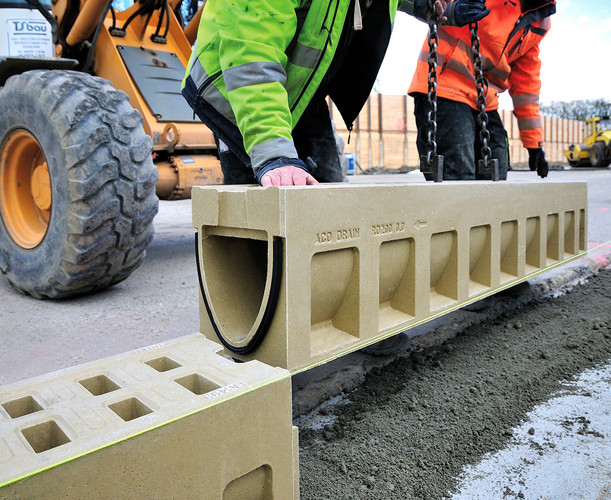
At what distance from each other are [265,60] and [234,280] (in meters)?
0.75

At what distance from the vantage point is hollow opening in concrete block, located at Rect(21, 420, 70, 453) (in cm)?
115

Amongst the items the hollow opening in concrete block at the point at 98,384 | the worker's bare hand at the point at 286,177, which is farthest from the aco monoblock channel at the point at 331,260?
the hollow opening in concrete block at the point at 98,384

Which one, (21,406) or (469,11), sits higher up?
(469,11)

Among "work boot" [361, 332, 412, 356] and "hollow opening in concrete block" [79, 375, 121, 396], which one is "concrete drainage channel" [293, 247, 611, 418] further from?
"hollow opening in concrete block" [79, 375, 121, 396]

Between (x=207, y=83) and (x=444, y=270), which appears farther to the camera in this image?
(x=444, y=270)

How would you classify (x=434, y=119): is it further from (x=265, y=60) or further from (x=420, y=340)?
(x=420, y=340)

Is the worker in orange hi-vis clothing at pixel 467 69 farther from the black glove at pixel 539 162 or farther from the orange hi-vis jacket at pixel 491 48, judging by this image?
the black glove at pixel 539 162

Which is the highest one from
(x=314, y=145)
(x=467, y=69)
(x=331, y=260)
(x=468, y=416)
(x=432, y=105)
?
(x=467, y=69)

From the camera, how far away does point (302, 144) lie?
2725 millimetres

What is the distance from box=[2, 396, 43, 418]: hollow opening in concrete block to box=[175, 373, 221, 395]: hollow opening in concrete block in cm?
32

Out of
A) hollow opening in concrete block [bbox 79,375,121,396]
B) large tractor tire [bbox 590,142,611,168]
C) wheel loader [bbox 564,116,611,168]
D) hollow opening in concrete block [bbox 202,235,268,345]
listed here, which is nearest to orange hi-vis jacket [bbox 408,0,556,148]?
hollow opening in concrete block [bbox 202,235,268,345]

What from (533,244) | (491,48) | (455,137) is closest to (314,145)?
(455,137)

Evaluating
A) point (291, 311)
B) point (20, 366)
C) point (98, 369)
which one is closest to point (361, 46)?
point (291, 311)

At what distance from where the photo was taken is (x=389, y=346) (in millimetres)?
2545
